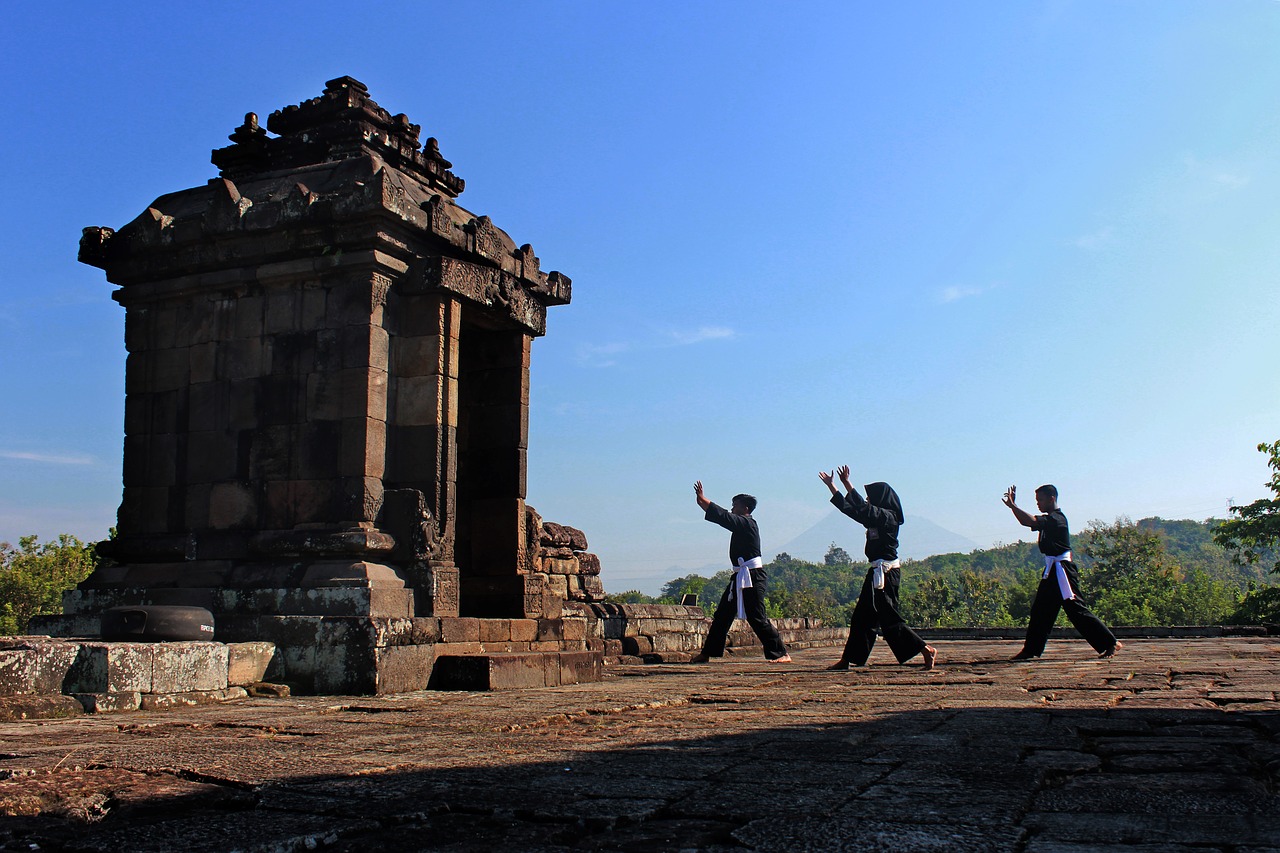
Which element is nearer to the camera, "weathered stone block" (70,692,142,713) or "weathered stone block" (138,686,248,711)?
"weathered stone block" (70,692,142,713)

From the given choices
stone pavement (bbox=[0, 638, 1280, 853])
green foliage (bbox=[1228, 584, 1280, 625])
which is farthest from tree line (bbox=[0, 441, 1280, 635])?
stone pavement (bbox=[0, 638, 1280, 853])

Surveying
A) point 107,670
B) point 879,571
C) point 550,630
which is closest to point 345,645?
point 107,670

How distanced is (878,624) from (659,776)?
23.1 ft

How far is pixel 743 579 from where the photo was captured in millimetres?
11875

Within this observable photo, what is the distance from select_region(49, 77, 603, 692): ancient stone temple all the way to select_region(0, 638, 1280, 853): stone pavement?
2025mm

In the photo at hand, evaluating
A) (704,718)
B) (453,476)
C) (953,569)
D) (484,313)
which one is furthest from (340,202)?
(953,569)

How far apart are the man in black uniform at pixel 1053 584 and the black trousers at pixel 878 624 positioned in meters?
1.55

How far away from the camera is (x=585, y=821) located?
2727 millimetres

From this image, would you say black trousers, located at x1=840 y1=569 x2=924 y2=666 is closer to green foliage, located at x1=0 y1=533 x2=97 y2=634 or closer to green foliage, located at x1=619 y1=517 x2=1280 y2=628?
green foliage, located at x1=619 y1=517 x2=1280 y2=628

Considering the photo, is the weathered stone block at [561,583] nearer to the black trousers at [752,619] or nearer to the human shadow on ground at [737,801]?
the black trousers at [752,619]

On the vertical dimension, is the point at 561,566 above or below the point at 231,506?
below

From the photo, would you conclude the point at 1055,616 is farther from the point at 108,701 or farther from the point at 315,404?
the point at 108,701

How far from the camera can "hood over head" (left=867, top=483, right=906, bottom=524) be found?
33.7 ft

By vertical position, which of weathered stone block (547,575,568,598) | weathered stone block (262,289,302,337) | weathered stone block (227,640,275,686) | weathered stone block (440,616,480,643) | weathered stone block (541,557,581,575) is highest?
weathered stone block (262,289,302,337)
